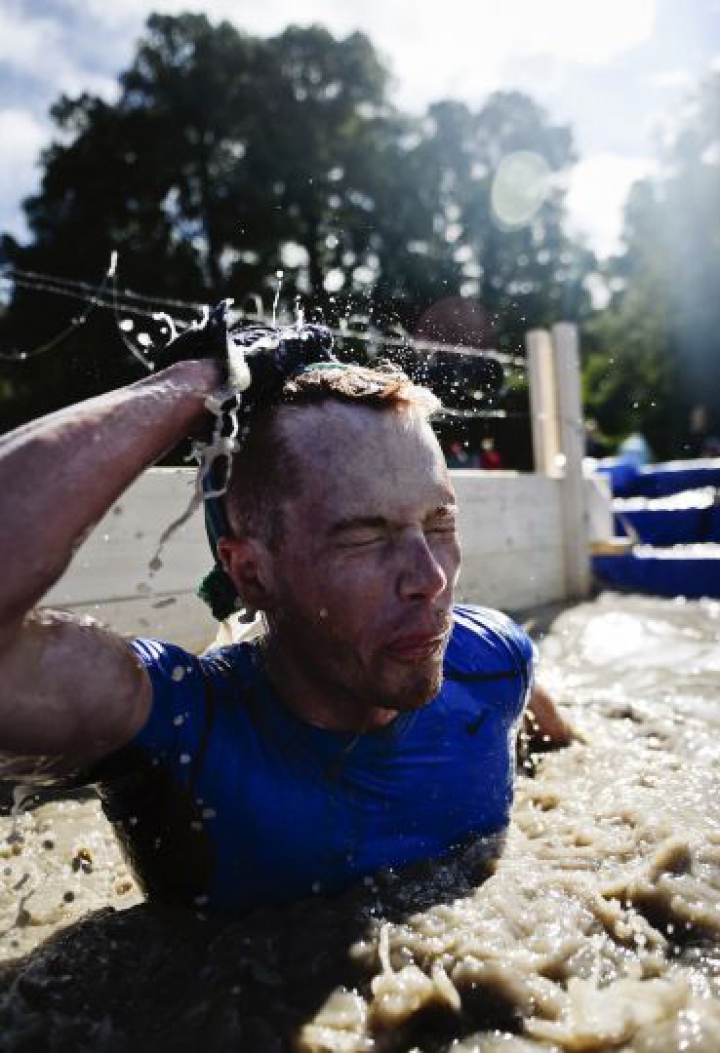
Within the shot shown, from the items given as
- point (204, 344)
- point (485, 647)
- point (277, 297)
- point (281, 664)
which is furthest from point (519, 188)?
point (281, 664)

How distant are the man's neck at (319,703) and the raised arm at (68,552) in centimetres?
42

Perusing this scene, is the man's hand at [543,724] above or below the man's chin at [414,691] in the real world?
below

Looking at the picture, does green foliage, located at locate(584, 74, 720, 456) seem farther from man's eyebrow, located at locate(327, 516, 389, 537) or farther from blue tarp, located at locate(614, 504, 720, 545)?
man's eyebrow, located at locate(327, 516, 389, 537)

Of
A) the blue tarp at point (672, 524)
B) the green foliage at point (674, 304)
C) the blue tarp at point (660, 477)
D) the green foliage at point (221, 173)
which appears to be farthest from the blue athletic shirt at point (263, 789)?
the green foliage at point (674, 304)

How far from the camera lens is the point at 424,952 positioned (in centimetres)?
195

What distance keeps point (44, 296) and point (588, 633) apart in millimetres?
16899

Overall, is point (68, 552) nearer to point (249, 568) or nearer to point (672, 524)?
point (249, 568)

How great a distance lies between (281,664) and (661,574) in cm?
651

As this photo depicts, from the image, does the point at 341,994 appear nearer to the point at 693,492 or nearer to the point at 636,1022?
the point at 636,1022

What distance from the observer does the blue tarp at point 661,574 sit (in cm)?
762

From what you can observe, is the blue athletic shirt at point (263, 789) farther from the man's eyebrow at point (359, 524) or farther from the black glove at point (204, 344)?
the black glove at point (204, 344)

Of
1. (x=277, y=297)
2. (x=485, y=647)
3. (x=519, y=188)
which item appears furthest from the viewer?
(x=519, y=188)

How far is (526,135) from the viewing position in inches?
1228

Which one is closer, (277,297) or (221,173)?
(277,297)
